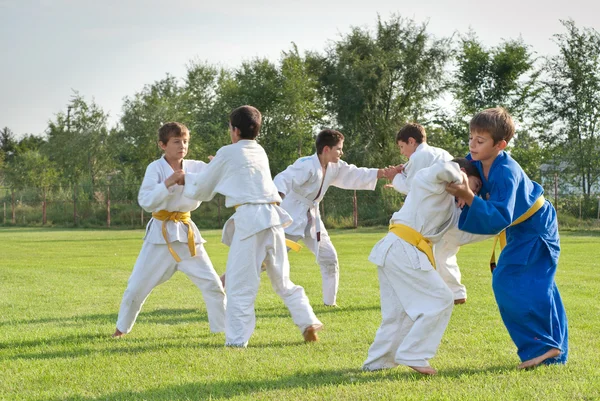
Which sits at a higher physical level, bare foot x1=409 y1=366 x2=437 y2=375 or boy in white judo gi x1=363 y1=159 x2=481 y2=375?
boy in white judo gi x1=363 y1=159 x2=481 y2=375

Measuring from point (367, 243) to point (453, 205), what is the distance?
16271 mm

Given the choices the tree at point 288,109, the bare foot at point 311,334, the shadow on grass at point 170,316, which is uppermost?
the tree at point 288,109

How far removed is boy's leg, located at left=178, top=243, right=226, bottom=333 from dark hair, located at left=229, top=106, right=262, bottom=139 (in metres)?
1.16

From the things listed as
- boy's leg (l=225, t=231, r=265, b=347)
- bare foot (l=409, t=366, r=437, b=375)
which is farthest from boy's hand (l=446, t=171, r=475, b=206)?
boy's leg (l=225, t=231, r=265, b=347)

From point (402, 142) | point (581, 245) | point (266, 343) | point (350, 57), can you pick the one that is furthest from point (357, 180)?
point (350, 57)

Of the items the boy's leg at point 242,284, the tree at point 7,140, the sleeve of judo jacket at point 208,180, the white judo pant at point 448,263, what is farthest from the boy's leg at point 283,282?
the tree at point 7,140

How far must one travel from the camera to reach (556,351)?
4.85 meters

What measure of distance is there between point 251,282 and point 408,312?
1.71 meters

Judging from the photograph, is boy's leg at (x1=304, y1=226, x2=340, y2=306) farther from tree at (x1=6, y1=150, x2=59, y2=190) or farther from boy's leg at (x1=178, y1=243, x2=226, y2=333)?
tree at (x1=6, y1=150, x2=59, y2=190)

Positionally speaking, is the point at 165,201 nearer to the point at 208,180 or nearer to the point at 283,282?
the point at 208,180

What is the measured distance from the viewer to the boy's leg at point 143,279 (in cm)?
657

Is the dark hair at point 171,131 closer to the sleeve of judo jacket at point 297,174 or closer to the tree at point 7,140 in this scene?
the sleeve of judo jacket at point 297,174

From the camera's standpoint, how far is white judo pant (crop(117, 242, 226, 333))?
658cm

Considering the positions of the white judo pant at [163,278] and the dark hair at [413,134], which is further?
the dark hair at [413,134]
